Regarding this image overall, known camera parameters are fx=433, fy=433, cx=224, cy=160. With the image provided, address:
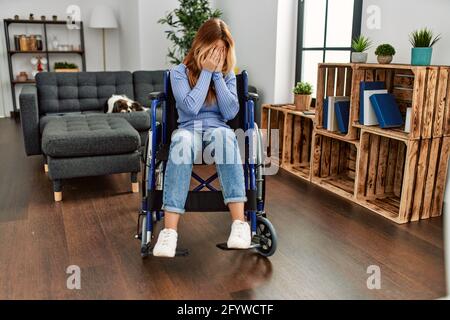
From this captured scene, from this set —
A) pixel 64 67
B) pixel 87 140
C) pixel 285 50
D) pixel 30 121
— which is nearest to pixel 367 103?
pixel 285 50

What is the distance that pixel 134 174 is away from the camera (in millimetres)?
2967

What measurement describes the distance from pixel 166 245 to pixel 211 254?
34 centimetres

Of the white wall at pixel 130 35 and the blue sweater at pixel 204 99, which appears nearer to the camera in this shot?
the blue sweater at pixel 204 99

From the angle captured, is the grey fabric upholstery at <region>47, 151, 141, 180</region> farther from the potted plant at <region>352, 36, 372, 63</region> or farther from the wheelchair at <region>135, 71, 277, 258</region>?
the potted plant at <region>352, 36, 372, 63</region>

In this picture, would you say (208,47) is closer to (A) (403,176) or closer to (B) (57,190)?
(A) (403,176)

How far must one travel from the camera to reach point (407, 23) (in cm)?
267

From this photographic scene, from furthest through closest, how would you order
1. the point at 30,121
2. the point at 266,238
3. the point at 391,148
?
the point at 30,121 < the point at 391,148 < the point at 266,238

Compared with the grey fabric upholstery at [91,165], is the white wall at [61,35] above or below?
above

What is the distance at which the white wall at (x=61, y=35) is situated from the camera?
6043 millimetres

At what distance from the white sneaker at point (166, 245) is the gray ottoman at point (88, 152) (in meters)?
1.12

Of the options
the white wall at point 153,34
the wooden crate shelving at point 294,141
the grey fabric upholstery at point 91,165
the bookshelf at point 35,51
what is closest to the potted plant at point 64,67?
the bookshelf at point 35,51

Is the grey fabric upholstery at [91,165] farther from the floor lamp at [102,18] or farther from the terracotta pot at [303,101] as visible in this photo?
the floor lamp at [102,18]

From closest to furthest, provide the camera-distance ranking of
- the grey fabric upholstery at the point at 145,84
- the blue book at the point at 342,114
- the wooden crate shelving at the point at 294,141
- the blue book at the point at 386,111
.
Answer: the blue book at the point at 386,111
the blue book at the point at 342,114
the wooden crate shelving at the point at 294,141
the grey fabric upholstery at the point at 145,84
